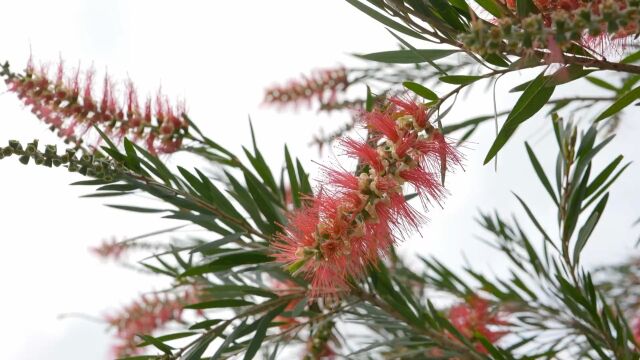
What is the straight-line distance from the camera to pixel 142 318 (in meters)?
→ 1.85

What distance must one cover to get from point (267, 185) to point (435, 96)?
0.54 metres

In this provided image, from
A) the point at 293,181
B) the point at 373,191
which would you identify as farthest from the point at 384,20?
the point at 293,181

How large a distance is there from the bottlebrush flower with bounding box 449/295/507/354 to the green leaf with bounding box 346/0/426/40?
2.56 ft

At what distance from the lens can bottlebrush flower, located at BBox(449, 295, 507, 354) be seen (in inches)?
55.2

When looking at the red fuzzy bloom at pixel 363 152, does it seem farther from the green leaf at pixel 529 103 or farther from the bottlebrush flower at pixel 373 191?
the green leaf at pixel 529 103

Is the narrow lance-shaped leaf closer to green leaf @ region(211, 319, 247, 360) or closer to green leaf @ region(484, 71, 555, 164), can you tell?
green leaf @ region(484, 71, 555, 164)

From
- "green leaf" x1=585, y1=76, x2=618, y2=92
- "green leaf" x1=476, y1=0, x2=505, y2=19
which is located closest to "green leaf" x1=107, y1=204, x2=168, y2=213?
"green leaf" x1=476, y1=0, x2=505, y2=19

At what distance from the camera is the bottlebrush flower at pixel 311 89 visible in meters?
1.86

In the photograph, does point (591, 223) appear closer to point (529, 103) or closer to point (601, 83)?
point (529, 103)

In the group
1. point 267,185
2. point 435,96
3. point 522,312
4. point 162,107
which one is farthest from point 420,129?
point 522,312

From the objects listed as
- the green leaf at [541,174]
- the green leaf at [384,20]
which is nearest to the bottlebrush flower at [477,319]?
the green leaf at [541,174]

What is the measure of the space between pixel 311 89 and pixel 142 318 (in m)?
0.82

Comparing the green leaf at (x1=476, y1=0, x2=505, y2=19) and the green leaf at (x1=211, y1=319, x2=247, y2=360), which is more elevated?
the green leaf at (x1=476, y1=0, x2=505, y2=19)

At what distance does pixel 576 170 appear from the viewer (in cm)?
108
